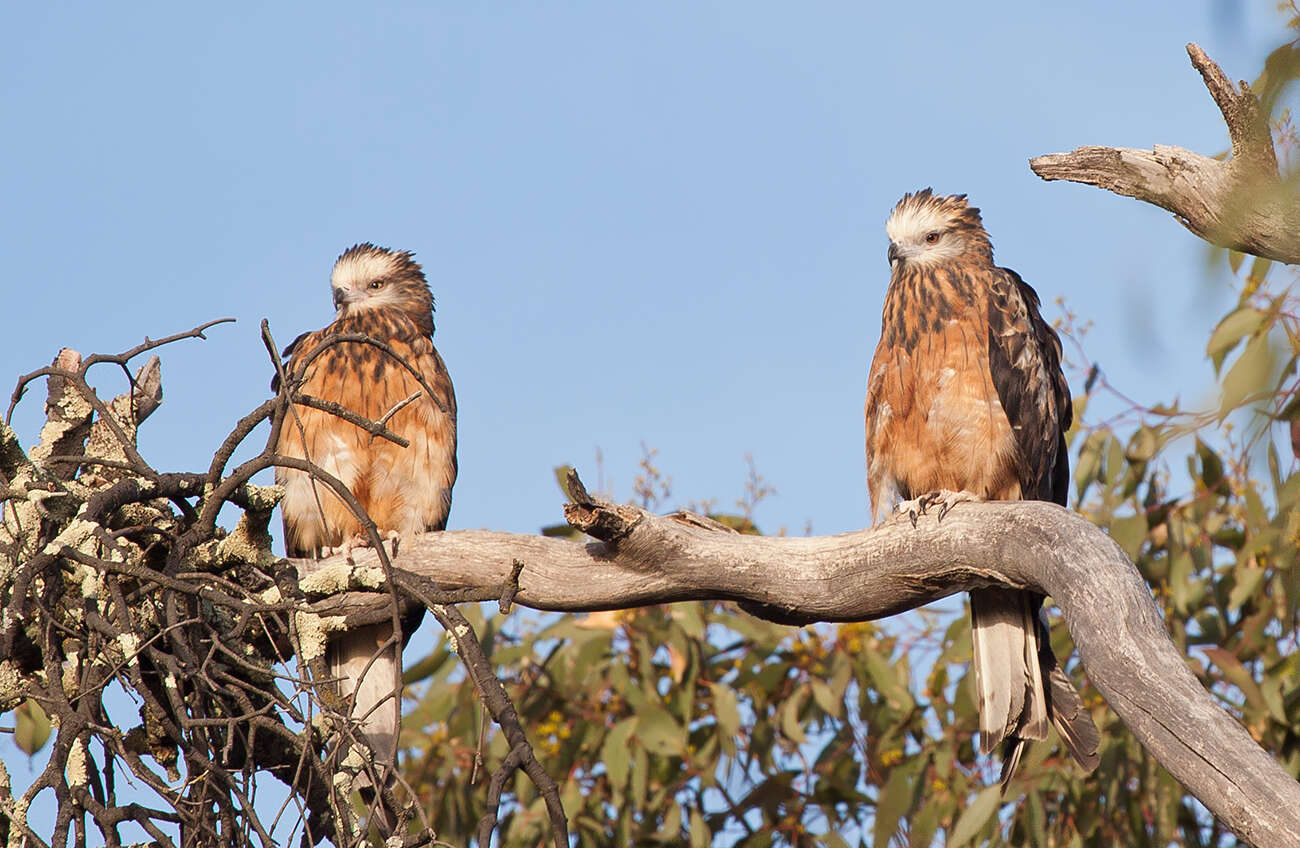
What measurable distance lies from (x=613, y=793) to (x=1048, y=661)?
2050 mm

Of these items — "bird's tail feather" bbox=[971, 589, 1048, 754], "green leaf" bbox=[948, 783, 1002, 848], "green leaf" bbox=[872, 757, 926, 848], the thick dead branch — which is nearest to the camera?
the thick dead branch

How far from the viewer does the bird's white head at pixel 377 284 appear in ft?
18.1

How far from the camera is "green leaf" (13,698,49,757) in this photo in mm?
3986

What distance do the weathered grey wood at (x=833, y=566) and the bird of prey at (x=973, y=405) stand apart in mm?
549

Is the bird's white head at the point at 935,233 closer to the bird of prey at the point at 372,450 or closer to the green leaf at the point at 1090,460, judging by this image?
the green leaf at the point at 1090,460

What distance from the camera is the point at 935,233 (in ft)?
17.5

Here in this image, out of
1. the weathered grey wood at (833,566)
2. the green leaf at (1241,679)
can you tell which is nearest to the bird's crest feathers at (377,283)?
the weathered grey wood at (833,566)

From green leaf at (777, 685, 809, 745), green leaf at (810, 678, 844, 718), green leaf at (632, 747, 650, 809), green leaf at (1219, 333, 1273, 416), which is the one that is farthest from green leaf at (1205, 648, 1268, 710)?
green leaf at (632, 747, 650, 809)

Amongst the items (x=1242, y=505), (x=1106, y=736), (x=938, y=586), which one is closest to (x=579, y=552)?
(x=938, y=586)

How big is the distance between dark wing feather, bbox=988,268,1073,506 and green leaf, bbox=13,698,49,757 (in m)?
3.29

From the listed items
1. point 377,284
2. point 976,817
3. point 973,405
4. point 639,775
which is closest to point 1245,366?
point 973,405

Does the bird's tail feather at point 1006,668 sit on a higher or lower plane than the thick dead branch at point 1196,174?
lower

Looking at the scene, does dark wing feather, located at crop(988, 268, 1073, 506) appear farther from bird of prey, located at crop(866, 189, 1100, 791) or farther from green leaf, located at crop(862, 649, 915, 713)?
green leaf, located at crop(862, 649, 915, 713)


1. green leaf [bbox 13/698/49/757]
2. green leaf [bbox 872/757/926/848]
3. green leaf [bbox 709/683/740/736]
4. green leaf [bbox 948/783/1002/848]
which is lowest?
green leaf [bbox 948/783/1002/848]
